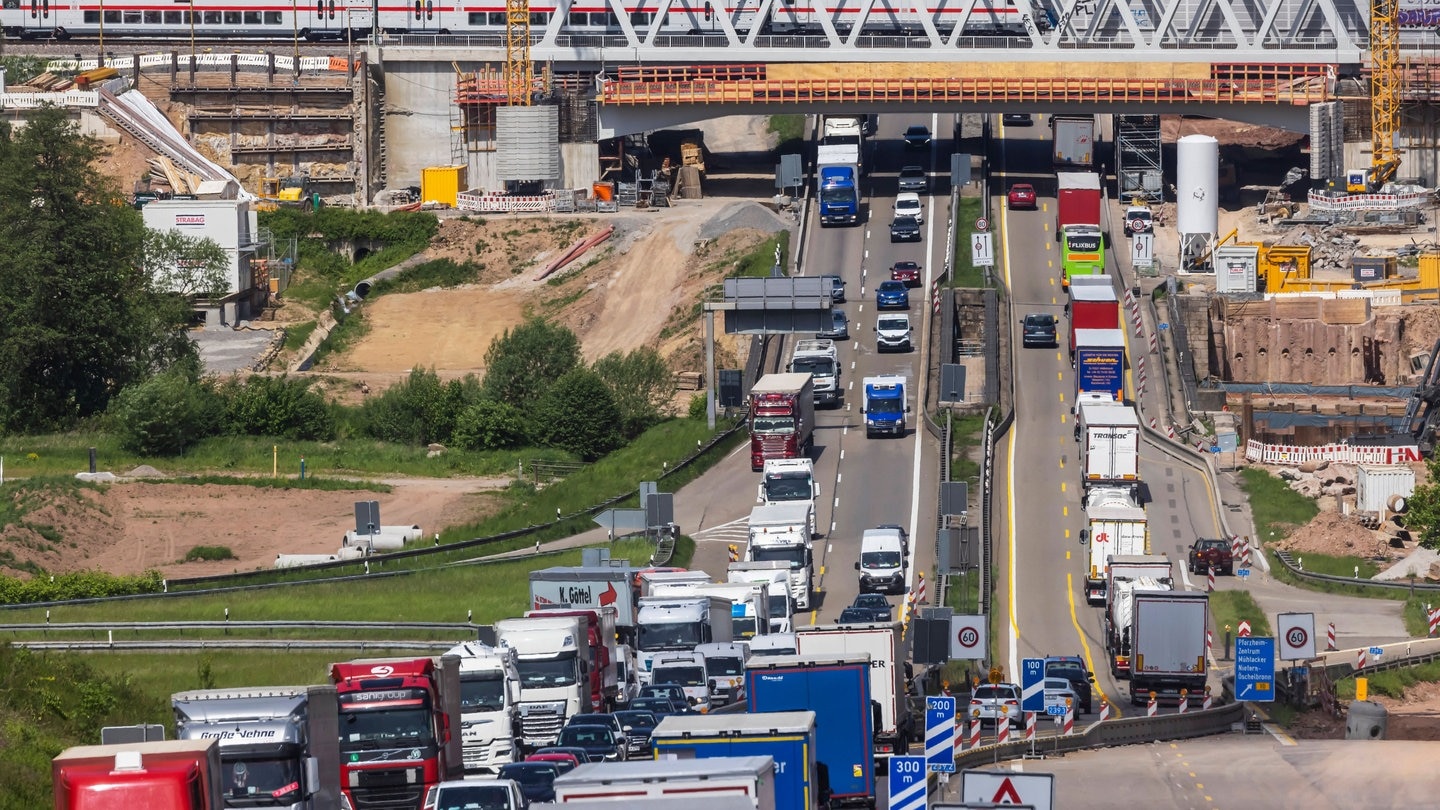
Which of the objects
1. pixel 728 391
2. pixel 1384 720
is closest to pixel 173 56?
pixel 728 391

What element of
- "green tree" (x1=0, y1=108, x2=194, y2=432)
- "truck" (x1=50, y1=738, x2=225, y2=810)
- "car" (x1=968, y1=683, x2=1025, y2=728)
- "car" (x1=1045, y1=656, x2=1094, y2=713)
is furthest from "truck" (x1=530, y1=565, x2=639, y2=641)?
"green tree" (x1=0, y1=108, x2=194, y2=432)

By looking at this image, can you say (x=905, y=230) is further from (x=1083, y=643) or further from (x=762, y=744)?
(x=762, y=744)

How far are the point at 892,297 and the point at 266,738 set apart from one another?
68802 millimetres

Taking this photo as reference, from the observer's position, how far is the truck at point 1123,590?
193ft

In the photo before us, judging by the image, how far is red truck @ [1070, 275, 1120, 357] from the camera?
294 ft

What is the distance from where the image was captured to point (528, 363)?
95.4 meters

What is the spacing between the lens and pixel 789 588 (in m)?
60.4

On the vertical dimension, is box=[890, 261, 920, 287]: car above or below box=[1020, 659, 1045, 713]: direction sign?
above

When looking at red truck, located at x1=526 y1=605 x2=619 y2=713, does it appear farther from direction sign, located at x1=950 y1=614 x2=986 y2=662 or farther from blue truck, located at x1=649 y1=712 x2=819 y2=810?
blue truck, located at x1=649 y1=712 x2=819 y2=810

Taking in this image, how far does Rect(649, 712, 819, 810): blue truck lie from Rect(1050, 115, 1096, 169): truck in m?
89.8

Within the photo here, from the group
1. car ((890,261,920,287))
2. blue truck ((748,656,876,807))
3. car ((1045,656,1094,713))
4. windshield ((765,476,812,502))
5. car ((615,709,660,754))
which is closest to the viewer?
blue truck ((748,656,876,807))

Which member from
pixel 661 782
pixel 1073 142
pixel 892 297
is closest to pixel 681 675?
pixel 661 782

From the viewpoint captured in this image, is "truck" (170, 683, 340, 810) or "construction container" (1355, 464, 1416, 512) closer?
"truck" (170, 683, 340, 810)

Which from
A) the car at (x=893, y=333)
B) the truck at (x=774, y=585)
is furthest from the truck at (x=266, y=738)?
the car at (x=893, y=333)
